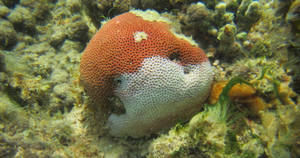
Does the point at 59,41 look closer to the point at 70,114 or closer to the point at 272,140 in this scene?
the point at 70,114

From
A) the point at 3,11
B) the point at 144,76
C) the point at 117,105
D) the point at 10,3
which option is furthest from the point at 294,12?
the point at 10,3

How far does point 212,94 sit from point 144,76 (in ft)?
4.54

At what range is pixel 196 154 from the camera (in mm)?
2148

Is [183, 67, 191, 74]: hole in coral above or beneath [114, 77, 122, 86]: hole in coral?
above

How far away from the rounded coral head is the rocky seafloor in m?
0.35

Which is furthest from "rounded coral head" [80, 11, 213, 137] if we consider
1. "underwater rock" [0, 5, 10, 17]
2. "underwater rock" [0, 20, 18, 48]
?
"underwater rock" [0, 5, 10, 17]

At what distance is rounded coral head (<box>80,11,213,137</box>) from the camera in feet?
8.08

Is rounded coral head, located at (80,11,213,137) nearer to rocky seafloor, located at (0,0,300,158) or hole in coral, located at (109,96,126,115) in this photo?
hole in coral, located at (109,96,126,115)

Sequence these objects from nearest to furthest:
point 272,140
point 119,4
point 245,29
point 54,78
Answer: point 272,140
point 245,29
point 119,4
point 54,78

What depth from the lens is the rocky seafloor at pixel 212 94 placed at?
1970 mm

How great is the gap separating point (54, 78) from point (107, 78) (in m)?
2.65

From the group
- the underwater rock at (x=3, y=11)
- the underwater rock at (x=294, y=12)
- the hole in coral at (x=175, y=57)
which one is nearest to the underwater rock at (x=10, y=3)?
the underwater rock at (x=3, y=11)

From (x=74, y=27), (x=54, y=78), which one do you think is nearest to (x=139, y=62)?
(x=54, y=78)

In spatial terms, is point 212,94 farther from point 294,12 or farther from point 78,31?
point 78,31
